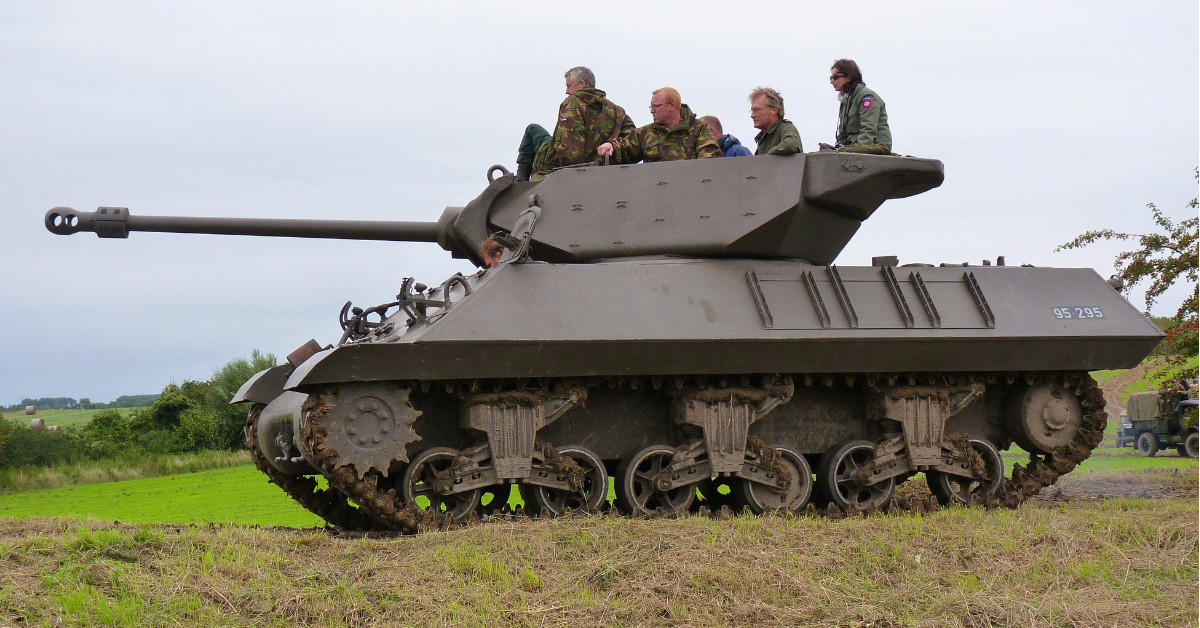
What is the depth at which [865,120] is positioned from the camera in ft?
A: 33.9

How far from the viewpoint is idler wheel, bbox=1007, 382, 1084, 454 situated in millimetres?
10414

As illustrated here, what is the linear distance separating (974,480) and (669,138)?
4192mm

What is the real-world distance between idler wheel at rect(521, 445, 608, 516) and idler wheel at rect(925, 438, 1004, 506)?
3.16 m

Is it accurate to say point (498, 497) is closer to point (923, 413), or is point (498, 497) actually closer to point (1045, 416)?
point (923, 413)

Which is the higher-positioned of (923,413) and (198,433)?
(923,413)


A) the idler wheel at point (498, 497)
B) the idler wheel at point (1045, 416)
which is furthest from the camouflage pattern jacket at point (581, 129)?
the idler wheel at point (1045, 416)

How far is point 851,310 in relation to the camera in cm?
953

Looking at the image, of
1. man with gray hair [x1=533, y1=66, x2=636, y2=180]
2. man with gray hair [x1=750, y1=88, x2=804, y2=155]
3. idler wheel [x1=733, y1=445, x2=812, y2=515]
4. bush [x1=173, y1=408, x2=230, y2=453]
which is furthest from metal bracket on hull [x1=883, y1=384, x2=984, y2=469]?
bush [x1=173, y1=408, x2=230, y2=453]

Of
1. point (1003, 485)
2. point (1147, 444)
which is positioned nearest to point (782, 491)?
point (1003, 485)

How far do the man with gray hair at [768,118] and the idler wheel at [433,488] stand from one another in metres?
3.94

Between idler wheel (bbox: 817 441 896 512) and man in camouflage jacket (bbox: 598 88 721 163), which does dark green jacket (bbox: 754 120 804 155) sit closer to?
man in camouflage jacket (bbox: 598 88 721 163)

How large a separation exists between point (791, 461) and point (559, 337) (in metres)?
2.53

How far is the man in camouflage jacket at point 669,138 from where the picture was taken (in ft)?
34.8

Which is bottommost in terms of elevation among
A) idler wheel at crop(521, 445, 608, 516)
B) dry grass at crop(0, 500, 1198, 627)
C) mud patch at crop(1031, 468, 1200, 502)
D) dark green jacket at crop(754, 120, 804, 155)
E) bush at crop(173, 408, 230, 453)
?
dry grass at crop(0, 500, 1198, 627)
